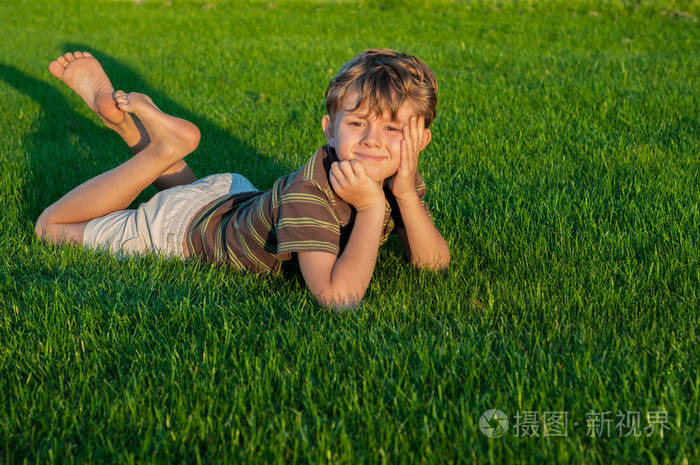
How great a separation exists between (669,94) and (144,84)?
5634mm

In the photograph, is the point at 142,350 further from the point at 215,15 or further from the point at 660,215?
the point at 215,15

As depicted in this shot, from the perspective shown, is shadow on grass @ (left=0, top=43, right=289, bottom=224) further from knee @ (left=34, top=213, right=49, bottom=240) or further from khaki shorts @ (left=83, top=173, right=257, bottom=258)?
khaki shorts @ (left=83, top=173, right=257, bottom=258)

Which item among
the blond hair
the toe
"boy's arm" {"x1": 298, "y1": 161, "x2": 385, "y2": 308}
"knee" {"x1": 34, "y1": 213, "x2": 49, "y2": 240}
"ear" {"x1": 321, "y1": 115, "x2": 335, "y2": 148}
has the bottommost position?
"knee" {"x1": 34, "y1": 213, "x2": 49, "y2": 240}

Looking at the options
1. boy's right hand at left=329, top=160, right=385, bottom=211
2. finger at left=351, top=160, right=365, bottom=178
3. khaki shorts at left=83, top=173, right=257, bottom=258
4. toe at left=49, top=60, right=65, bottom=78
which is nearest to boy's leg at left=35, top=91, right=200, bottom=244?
khaki shorts at left=83, top=173, right=257, bottom=258

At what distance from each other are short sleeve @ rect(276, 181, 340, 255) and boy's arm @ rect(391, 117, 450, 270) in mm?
330

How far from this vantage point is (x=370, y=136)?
9.00ft

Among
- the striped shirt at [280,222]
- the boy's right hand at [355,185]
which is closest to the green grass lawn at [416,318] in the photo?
the striped shirt at [280,222]

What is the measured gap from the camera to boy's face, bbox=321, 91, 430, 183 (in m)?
2.75

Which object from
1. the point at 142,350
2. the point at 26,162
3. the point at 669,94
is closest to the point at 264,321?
the point at 142,350

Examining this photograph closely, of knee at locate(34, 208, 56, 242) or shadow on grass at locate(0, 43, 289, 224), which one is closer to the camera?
knee at locate(34, 208, 56, 242)

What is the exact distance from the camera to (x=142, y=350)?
2.45 m

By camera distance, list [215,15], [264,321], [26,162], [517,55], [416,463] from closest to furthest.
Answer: [416,463] < [264,321] < [26,162] < [517,55] < [215,15]

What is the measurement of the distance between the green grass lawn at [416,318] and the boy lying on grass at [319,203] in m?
0.17

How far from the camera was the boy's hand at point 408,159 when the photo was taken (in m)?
2.70
